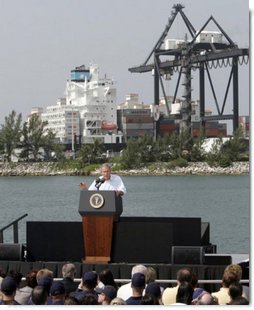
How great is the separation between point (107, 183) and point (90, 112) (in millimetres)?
125356

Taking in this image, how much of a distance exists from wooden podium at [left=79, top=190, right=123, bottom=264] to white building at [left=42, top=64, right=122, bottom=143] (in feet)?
396

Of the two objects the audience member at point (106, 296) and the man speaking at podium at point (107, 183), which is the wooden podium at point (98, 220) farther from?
the audience member at point (106, 296)

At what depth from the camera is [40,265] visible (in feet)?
23.6

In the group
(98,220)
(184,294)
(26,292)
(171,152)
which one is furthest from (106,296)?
(171,152)

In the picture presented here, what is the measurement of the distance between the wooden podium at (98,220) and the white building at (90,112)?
120652 mm

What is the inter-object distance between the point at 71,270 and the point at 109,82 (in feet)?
415

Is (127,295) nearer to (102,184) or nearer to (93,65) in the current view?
(102,184)

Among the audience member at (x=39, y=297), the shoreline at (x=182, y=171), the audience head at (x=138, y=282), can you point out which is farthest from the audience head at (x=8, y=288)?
the shoreline at (x=182, y=171)

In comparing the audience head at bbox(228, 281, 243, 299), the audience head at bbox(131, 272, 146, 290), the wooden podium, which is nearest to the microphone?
the wooden podium

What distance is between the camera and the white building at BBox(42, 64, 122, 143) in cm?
13112

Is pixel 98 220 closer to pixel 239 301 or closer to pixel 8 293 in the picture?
pixel 8 293

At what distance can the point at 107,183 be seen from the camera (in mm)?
7590

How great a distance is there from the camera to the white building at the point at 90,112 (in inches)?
5162

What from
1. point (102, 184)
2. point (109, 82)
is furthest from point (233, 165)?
point (102, 184)
